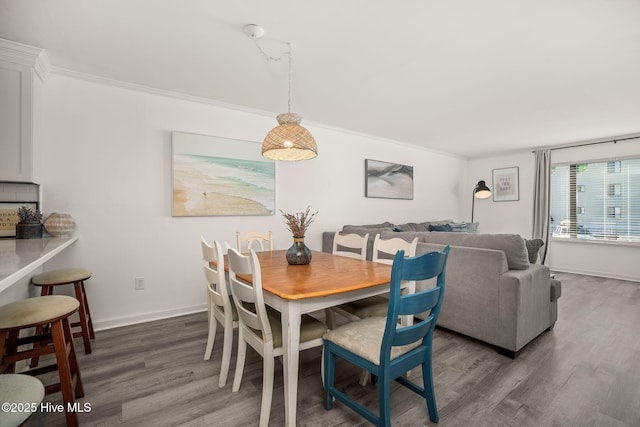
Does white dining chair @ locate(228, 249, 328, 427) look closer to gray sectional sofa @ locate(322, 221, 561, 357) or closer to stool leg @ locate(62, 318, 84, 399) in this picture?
stool leg @ locate(62, 318, 84, 399)

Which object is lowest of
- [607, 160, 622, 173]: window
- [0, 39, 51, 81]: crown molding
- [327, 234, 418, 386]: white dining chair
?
[327, 234, 418, 386]: white dining chair

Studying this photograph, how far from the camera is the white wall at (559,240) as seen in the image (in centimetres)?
487

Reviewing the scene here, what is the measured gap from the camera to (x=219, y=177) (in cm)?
338

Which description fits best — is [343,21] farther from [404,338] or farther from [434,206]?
[434,206]

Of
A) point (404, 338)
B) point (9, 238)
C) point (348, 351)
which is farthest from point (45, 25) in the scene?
point (404, 338)

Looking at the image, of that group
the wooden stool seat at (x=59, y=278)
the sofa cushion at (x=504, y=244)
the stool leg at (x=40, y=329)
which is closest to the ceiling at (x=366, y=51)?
the sofa cushion at (x=504, y=244)

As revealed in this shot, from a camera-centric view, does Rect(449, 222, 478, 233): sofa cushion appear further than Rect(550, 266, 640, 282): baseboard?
Yes

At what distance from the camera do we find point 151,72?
2666 millimetres

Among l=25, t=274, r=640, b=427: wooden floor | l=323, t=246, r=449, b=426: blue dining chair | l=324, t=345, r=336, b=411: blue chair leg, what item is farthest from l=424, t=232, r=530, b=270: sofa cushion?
l=324, t=345, r=336, b=411: blue chair leg

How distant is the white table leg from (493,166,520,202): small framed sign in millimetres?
6344

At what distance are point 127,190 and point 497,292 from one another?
11.4ft

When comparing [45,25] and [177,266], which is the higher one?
[45,25]

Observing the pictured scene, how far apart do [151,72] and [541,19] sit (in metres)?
3.07

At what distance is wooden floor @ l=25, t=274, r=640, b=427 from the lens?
5.27 ft
